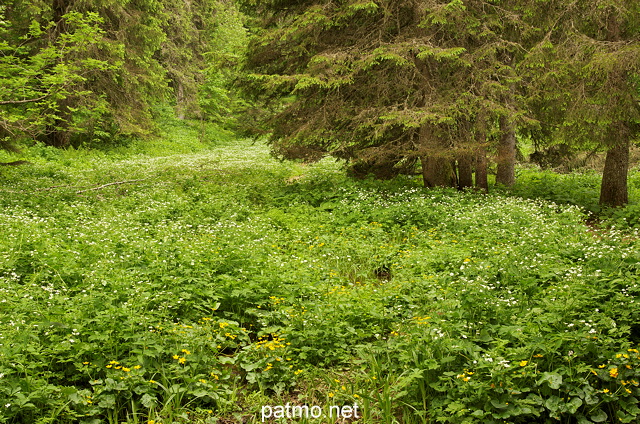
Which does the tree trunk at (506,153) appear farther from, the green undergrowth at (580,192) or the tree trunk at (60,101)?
the tree trunk at (60,101)

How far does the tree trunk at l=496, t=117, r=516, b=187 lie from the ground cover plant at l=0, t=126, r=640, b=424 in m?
4.04

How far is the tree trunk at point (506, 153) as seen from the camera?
1262 centimetres

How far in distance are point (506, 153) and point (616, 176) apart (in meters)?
2.88

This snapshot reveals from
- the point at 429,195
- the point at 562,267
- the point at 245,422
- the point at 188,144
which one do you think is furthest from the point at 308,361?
the point at 188,144

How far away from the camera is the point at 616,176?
11.3 meters

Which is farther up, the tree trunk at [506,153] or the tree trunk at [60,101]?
the tree trunk at [60,101]

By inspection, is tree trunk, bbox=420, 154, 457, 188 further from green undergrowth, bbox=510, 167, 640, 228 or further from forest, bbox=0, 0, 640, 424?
green undergrowth, bbox=510, 167, 640, 228

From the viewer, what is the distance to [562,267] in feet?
19.0

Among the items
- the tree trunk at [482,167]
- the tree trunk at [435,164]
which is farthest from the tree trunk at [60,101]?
the tree trunk at [482,167]

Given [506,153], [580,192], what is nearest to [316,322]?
[506,153]

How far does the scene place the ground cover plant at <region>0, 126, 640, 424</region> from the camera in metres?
3.96

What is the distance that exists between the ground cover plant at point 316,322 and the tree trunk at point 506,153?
13.3 ft

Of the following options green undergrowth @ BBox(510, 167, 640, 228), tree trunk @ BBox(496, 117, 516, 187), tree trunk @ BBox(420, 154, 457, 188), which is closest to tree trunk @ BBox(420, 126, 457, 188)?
tree trunk @ BBox(420, 154, 457, 188)

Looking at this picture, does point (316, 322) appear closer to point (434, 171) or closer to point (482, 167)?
point (434, 171)
